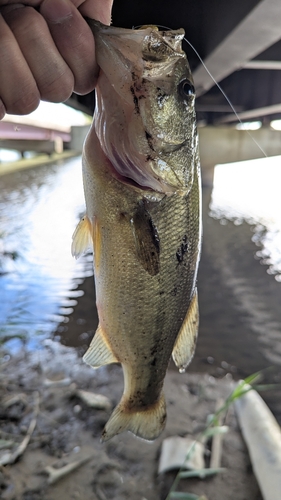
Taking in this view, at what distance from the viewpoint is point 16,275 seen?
232 inches

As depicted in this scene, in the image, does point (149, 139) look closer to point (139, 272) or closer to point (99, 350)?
point (139, 272)

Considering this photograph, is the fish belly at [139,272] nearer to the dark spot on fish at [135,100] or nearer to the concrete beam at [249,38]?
the dark spot on fish at [135,100]

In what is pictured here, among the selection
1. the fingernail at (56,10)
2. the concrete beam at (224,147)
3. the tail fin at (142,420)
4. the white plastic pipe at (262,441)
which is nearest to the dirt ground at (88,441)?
the white plastic pipe at (262,441)

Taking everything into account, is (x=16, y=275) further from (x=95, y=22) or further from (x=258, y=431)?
(x=95, y=22)

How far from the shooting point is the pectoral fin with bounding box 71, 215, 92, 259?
1.54m

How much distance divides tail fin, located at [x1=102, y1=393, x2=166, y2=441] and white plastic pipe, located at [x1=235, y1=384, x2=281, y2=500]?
1.27 metres

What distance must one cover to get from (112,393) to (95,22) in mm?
3042

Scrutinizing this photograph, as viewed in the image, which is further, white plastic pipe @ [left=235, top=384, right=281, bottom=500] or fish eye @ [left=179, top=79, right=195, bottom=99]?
white plastic pipe @ [left=235, top=384, right=281, bottom=500]

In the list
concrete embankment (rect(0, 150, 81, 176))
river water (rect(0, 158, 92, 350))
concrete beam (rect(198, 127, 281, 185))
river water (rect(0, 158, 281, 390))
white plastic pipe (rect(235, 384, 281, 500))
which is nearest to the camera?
white plastic pipe (rect(235, 384, 281, 500))

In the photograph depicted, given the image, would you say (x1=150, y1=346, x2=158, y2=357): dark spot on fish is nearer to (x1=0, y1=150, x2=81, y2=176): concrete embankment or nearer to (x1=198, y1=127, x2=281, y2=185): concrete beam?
(x1=198, y1=127, x2=281, y2=185): concrete beam

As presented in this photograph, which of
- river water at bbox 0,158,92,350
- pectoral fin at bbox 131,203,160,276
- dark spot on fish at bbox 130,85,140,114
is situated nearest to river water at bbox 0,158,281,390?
river water at bbox 0,158,92,350

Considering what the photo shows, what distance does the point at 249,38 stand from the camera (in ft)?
15.0

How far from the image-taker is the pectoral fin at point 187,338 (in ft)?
5.36

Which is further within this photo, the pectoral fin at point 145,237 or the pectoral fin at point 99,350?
the pectoral fin at point 99,350
